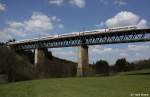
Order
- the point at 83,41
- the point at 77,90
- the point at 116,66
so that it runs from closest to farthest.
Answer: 1. the point at 77,90
2. the point at 83,41
3. the point at 116,66

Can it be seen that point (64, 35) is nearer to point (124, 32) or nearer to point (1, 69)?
point (124, 32)

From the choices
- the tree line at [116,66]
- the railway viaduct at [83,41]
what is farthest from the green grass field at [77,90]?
the tree line at [116,66]

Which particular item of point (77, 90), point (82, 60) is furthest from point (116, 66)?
point (77, 90)

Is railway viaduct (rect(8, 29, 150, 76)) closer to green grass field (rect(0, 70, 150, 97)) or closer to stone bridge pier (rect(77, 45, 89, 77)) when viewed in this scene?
stone bridge pier (rect(77, 45, 89, 77))

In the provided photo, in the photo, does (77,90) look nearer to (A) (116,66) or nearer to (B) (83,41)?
(B) (83,41)

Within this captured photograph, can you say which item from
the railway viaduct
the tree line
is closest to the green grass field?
the railway viaduct

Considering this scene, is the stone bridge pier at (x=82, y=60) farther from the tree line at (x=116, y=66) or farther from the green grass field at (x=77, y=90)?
the green grass field at (x=77, y=90)

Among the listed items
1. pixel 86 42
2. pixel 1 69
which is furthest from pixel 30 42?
pixel 1 69

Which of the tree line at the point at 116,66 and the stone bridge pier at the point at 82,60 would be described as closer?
the stone bridge pier at the point at 82,60

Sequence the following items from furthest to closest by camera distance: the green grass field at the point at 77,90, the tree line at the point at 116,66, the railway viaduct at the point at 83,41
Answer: the tree line at the point at 116,66 → the railway viaduct at the point at 83,41 → the green grass field at the point at 77,90

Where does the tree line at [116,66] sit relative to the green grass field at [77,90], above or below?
above

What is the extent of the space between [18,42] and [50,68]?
15.7m

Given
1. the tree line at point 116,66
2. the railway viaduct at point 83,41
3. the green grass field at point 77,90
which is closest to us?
the green grass field at point 77,90

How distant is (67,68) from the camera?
310ft
